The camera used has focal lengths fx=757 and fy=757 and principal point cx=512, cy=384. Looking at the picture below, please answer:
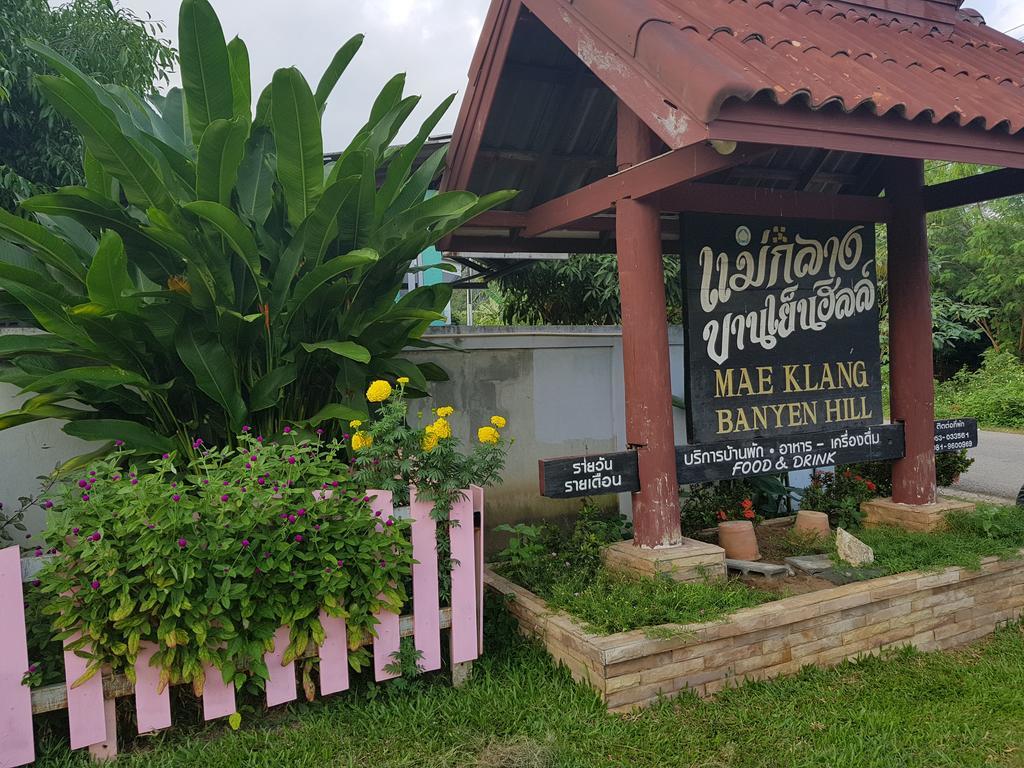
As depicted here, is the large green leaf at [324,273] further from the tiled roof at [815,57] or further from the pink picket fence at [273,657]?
the tiled roof at [815,57]

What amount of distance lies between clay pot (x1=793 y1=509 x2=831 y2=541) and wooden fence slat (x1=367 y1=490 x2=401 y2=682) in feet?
9.74

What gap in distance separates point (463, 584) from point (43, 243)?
262cm

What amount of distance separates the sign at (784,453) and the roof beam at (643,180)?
148 centimetres

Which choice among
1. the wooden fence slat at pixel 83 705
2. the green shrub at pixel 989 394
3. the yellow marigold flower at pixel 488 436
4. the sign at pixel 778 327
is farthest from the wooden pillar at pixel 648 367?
the green shrub at pixel 989 394

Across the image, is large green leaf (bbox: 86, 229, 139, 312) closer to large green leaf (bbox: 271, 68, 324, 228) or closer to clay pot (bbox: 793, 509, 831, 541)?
large green leaf (bbox: 271, 68, 324, 228)

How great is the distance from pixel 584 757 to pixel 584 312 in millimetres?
7280

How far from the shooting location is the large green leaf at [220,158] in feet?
11.4

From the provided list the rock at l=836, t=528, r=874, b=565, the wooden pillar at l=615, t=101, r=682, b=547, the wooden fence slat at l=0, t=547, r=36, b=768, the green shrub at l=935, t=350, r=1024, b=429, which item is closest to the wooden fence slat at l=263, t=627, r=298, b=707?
the wooden fence slat at l=0, t=547, r=36, b=768

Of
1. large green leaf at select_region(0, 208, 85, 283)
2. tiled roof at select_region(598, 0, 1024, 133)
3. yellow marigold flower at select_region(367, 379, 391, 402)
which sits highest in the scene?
tiled roof at select_region(598, 0, 1024, 133)

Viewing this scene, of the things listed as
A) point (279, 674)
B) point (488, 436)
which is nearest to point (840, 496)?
point (488, 436)

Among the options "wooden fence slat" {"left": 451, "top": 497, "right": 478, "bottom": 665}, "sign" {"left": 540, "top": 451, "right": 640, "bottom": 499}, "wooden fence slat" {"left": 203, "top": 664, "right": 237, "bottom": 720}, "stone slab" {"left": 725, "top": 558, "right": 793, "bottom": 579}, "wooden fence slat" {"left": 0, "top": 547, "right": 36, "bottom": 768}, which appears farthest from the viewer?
"stone slab" {"left": 725, "top": 558, "right": 793, "bottom": 579}

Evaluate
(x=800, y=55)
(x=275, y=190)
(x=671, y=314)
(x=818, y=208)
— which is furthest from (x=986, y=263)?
(x=275, y=190)

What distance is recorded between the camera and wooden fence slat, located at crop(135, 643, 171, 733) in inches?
117

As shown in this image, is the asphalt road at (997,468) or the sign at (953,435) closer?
the sign at (953,435)
